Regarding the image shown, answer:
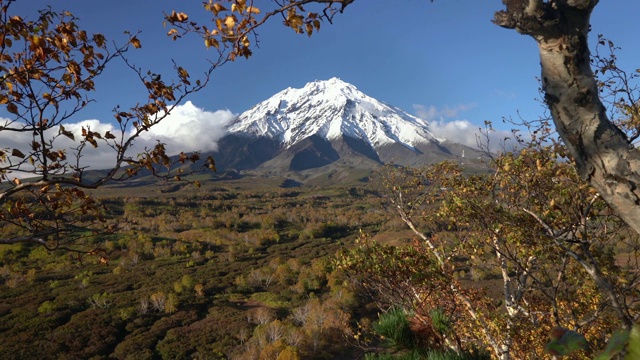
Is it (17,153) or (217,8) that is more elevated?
(217,8)

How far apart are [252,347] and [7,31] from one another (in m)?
29.6

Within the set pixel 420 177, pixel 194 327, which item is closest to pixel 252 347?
pixel 194 327

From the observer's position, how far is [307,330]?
32.6m

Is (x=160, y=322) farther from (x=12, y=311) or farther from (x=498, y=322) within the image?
(x=498, y=322)

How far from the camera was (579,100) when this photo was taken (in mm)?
2121

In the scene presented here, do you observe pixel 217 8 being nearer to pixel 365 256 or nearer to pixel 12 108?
pixel 12 108

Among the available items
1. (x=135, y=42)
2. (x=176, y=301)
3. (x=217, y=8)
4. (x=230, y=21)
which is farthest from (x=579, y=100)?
(x=176, y=301)

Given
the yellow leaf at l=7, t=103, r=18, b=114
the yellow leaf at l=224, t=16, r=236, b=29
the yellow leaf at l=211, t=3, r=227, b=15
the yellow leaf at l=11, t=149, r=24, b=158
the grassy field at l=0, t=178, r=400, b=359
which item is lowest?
the grassy field at l=0, t=178, r=400, b=359

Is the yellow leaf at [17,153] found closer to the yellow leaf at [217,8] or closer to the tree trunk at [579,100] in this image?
the yellow leaf at [217,8]

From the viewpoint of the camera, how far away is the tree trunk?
207 centimetres

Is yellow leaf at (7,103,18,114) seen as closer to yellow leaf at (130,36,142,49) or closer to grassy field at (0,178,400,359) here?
yellow leaf at (130,36,142,49)

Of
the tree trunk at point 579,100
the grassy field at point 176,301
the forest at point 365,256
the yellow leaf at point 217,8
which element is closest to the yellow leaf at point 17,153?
the forest at point 365,256

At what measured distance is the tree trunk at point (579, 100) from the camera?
2.07 metres

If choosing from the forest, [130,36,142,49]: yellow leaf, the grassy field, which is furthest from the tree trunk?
the grassy field
